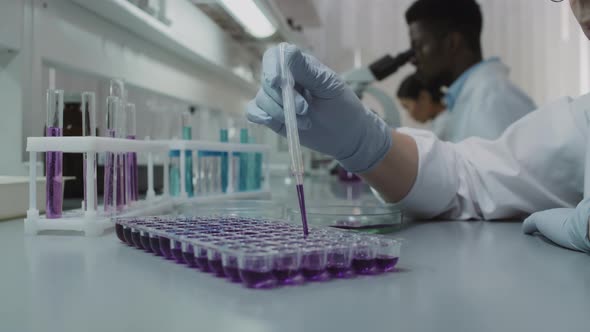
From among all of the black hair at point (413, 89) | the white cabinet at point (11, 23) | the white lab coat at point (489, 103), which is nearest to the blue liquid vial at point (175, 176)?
the white cabinet at point (11, 23)

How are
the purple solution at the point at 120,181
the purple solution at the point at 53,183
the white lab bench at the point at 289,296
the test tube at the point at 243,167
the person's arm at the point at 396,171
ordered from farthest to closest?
1. the test tube at the point at 243,167
2. the person's arm at the point at 396,171
3. the purple solution at the point at 120,181
4. the purple solution at the point at 53,183
5. the white lab bench at the point at 289,296

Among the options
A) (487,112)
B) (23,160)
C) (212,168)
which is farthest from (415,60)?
(23,160)

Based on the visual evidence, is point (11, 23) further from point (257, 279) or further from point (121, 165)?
point (257, 279)

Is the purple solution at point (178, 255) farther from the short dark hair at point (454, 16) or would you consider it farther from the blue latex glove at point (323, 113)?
the short dark hair at point (454, 16)

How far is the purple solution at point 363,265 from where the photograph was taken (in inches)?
25.0

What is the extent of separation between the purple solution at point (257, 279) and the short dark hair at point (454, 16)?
3.39 meters

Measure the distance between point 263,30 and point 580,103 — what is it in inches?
58.4

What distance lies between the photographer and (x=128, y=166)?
1155mm

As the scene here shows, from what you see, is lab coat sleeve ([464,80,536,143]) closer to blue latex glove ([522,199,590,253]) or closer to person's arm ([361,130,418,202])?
person's arm ([361,130,418,202])

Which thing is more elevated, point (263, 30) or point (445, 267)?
point (263, 30)

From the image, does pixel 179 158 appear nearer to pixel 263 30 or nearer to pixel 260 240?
pixel 260 240

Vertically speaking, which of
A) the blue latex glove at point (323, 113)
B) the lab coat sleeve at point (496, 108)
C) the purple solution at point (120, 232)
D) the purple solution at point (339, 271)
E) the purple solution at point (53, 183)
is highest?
the lab coat sleeve at point (496, 108)

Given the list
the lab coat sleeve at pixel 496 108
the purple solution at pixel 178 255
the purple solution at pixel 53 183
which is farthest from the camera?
the lab coat sleeve at pixel 496 108

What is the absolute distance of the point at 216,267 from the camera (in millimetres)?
609
